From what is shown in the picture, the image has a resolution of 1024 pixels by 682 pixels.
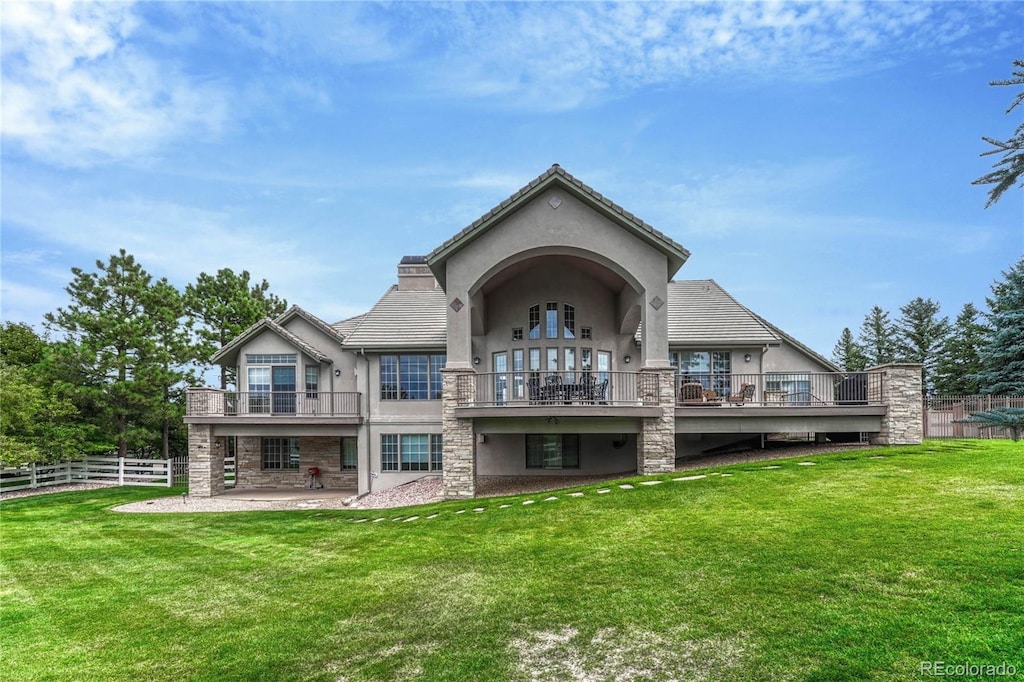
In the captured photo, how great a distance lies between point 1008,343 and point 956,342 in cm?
1267

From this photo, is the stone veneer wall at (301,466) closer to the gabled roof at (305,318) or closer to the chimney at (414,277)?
the gabled roof at (305,318)

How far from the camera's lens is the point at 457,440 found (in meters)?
15.2

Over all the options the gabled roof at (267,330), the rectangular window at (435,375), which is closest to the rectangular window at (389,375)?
the rectangular window at (435,375)

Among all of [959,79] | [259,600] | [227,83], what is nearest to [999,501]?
[259,600]

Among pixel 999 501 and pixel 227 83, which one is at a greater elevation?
pixel 227 83

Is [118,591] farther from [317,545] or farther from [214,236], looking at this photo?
[214,236]

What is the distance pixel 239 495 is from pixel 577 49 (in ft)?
62.0

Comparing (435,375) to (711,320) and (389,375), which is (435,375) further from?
(711,320)

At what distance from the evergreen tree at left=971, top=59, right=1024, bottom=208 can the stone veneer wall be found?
2082 centimetres

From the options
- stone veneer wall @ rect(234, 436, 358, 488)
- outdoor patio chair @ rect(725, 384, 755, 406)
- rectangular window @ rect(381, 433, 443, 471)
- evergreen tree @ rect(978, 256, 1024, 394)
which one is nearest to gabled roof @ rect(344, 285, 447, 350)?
rectangular window @ rect(381, 433, 443, 471)

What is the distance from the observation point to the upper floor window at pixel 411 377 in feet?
65.4

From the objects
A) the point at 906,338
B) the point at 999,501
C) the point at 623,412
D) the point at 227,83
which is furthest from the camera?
the point at 906,338

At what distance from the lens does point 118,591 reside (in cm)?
841

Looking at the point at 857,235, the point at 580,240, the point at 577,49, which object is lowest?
the point at 580,240
